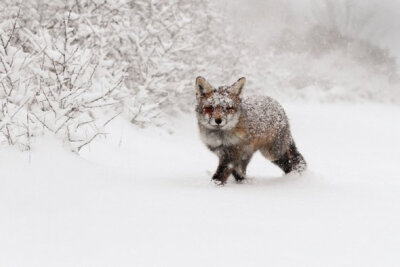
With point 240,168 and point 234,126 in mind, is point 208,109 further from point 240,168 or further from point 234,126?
point 240,168

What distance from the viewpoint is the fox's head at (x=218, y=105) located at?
5.54 meters

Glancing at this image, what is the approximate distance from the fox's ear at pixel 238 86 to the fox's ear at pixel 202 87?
28cm

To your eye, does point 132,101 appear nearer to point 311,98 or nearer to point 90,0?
point 90,0

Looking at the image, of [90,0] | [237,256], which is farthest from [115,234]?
[90,0]

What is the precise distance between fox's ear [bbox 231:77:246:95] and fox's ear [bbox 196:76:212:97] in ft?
0.91

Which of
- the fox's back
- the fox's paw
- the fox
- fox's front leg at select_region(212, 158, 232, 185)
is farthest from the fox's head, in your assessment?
the fox's paw

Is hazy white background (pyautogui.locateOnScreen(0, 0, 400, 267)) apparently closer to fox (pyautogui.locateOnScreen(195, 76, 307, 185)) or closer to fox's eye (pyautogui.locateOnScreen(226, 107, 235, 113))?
fox (pyautogui.locateOnScreen(195, 76, 307, 185))

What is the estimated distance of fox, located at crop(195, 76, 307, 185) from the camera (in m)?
5.61

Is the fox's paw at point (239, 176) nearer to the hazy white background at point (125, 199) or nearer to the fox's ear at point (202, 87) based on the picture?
the hazy white background at point (125, 199)

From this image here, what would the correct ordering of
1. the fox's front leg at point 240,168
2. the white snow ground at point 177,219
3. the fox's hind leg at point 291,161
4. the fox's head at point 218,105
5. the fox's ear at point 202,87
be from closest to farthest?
the white snow ground at point 177,219, the fox's head at point 218,105, the fox's ear at point 202,87, the fox's front leg at point 240,168, the fox's hind leg at point 291,161

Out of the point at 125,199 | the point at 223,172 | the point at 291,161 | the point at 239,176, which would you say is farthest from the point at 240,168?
the point at 125,199

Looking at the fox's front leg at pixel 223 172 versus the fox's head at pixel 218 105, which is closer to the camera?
the fox's head at pixel 218 105

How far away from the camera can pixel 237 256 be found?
9.68 feet

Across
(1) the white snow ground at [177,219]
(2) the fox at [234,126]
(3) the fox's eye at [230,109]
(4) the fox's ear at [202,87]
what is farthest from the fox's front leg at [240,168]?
(4) the fox's ear at [202,87]
